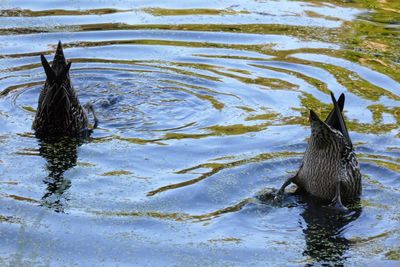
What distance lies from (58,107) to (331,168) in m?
2.87

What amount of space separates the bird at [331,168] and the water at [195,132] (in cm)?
15

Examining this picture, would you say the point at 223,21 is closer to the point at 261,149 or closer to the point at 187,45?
the point at 187,45

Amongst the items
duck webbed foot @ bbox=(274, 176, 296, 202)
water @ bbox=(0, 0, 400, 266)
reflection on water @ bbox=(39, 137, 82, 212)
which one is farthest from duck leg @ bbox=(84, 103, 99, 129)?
duck webbed foot @ bbox=(274, 176, 296, 202)

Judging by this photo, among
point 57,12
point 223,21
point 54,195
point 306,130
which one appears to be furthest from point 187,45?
point 54,195

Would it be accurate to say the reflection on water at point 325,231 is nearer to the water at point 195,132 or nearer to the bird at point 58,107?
the water at point 195,132

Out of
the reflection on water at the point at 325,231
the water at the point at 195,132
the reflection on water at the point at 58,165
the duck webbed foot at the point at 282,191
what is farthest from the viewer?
the duck webbed foot at the point at 282,191

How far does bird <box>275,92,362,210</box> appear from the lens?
7910 millimetres

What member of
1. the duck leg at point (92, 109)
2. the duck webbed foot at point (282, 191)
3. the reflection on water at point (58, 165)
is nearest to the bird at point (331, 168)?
the duck webbed foot at point (282, 191)

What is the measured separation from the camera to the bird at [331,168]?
26.0 feet

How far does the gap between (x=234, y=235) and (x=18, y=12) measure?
277 inches

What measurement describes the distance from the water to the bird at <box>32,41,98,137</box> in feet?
0.67

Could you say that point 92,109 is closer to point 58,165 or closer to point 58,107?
point 58,107

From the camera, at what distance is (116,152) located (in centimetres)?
869

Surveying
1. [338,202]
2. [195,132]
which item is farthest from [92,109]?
[338,202]
